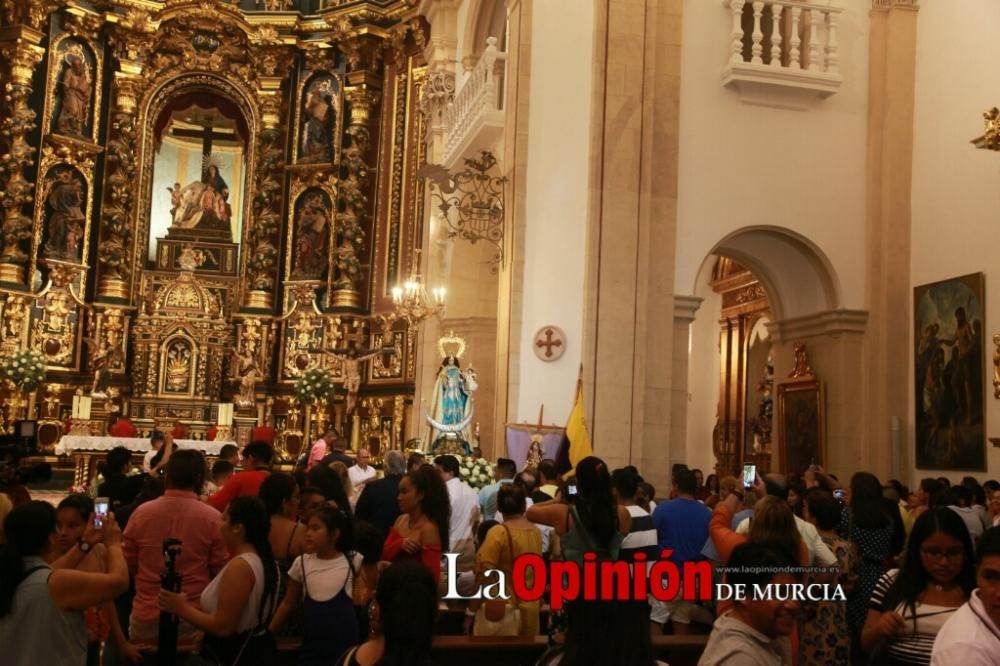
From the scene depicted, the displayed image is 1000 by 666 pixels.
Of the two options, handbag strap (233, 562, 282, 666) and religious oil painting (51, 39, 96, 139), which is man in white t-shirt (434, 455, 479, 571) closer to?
handbag strap (233, 562, 282, 666)

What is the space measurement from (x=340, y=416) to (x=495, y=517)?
1608cm

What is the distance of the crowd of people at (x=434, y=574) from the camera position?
13.0ft

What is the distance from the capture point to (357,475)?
1224 cm

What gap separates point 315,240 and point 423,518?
851 inches

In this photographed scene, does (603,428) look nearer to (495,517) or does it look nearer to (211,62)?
(495,517)

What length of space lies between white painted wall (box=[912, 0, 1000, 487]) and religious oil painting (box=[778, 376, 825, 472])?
1.25 m

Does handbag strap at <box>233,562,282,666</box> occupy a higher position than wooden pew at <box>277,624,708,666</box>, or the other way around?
handbag strap at <box>233,562,282,666</box>

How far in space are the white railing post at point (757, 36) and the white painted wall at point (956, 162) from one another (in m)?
2.32

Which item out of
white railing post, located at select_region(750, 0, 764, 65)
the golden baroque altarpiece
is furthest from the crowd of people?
the golden baroque altarpiece

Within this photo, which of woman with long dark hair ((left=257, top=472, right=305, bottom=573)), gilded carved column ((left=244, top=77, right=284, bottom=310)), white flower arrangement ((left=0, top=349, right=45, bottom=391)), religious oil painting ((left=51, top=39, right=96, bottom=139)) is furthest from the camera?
gilded carved column ((left=244, top=77, right=284, bottom=310))

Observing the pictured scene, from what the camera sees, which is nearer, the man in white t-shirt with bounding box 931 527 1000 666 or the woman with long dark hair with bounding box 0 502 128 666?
the man in white t-shirt with bounding box 931 527 1000 666

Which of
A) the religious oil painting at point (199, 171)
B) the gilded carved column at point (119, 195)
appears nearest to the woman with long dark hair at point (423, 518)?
the gilded carved column at point (119, 195)

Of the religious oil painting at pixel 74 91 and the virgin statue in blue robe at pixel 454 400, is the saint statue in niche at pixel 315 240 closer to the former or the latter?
the religious oil painting at pixel 74 91

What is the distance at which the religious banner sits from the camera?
Result: 1527cm
